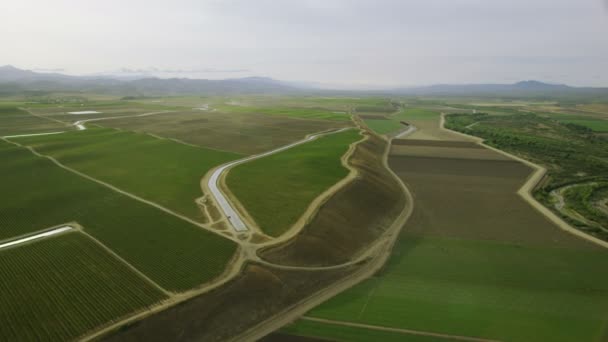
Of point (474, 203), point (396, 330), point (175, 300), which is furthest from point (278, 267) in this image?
point (474, 203)

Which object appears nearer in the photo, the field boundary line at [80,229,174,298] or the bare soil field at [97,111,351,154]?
the field boundary line at [80,229,174,298]

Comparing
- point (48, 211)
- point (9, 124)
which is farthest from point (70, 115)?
point (48, 211)

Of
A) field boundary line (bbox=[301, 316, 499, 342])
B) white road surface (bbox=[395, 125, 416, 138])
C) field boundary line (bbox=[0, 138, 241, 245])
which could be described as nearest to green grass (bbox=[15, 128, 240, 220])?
field boundary line (bbox=[0, 138, 241, 245])

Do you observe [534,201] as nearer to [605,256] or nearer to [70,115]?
[605,256]

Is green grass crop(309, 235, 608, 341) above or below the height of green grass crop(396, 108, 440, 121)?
below

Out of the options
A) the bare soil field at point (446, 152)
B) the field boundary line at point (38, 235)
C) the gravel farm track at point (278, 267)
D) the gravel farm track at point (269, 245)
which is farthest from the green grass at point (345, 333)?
the bare soil field at point (446, 152)

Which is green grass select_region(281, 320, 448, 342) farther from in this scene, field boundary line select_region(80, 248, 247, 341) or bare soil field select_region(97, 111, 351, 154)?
bare soil field select_region(97, 111, 351, 154)

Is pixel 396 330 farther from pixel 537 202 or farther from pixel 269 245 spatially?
pixel 537 202
